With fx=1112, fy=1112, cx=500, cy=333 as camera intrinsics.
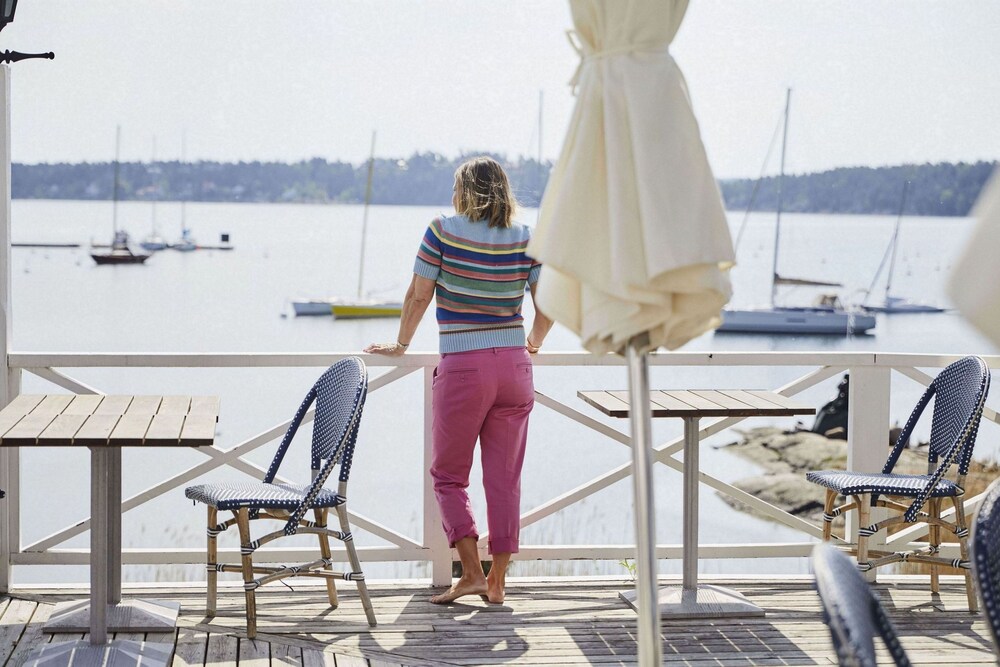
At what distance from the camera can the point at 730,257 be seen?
211 centimetres

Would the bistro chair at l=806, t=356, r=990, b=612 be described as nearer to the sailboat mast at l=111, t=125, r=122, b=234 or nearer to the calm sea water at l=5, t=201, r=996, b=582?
the calm sea water at l=5, t=201, r=996, b=582

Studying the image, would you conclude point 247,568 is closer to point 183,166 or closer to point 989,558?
point 989,558

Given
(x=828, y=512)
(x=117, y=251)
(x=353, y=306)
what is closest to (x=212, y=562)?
(x=828, y=512)

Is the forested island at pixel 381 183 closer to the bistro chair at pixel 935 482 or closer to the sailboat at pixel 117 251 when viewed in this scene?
the sailboat at pixel 117 251

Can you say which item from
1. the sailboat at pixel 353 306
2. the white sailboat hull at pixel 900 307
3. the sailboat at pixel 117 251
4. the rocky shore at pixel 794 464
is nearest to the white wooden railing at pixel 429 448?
the rocky shore at pixel 794 464

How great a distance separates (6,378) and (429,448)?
1.55 m

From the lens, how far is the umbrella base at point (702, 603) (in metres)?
3.81

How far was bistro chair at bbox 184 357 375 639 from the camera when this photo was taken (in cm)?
347

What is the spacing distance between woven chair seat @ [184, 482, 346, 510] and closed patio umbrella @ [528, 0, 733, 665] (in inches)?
63.0

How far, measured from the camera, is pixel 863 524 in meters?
3.92

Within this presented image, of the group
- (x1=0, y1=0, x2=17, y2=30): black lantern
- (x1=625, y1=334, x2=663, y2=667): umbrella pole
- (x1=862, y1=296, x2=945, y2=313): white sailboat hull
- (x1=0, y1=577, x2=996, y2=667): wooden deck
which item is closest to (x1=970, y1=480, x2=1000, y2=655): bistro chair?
(x1=625, y1=334, x2=663, y2=667): umbrella pole

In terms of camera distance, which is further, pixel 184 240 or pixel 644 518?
pixel 184 240

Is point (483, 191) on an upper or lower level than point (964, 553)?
upper

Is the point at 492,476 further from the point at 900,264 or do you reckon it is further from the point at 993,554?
the point at 900,264
